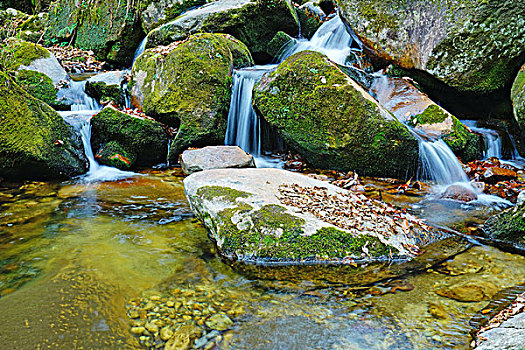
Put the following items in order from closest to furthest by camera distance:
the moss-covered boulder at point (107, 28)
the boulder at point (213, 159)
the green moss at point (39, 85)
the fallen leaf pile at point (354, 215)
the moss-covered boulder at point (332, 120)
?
the fallen leaf pile at point (354, 215) → the moss-covered boulder at point (332, 120) → the boulder at point (213, 159) → the green moss at point (39, 85) → the moss-covered boulder at point (107, 28)

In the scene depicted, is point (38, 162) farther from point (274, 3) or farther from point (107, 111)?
point (274, 3)

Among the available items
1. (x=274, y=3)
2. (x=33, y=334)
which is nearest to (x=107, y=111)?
(x=33, y=334)

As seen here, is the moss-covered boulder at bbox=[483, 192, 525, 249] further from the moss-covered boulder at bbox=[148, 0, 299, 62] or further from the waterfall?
the moss-covered boulder at bbox=[148, 0, 299, 62]

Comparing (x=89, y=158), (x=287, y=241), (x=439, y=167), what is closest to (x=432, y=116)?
(x=439, y=167)

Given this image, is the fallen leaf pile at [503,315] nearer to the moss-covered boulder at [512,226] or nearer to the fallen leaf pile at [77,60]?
the moss-covered boulder at [512,226]

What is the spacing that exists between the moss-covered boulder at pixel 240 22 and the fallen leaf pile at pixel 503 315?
10.9 meters

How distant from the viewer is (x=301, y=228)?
13.0 ft

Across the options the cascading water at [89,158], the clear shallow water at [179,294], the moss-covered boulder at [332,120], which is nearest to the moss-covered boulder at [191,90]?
the moss-covered boulder at [332,120]

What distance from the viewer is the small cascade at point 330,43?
11.9 metres

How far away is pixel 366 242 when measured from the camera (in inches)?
157

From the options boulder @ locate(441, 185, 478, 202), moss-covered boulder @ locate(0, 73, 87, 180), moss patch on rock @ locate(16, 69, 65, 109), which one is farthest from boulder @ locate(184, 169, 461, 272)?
moss patch on rock @ locate(16, 69, 65, 109)

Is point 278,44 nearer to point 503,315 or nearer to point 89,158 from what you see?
point 89,158

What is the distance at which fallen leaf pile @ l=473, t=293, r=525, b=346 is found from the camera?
273 cm

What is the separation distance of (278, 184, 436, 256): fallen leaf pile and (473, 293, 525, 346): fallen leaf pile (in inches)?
45.2
